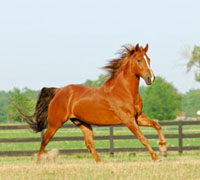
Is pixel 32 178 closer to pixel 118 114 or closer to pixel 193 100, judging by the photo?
pixel 118 114

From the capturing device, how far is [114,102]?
1005cm

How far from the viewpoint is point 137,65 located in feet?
32.1

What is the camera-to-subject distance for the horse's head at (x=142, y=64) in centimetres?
951

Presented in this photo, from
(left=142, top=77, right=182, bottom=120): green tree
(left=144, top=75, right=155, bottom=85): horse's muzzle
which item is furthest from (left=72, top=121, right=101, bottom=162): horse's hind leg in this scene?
(left=142, top=77, right=182, bottom=120): green tree

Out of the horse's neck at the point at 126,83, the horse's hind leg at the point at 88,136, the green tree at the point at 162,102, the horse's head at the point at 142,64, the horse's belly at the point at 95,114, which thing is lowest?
the green tree at the point at 162,102

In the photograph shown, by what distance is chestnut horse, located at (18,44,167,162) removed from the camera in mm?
9727

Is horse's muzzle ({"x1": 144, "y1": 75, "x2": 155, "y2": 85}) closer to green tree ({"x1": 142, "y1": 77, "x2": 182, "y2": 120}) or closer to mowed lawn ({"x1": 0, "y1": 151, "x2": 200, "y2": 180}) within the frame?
mowed lawn ({"x1": 0, "y1": 151, "x2": 200, "y2": 180})

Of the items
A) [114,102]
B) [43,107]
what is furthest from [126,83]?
[43,107]

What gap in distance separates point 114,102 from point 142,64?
101 cm

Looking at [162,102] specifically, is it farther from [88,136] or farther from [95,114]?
[95,114]

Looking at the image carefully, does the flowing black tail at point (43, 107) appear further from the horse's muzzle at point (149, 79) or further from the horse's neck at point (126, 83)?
the horse's muzzle at point (149, 79)

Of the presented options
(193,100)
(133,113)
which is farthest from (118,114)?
(193,100)

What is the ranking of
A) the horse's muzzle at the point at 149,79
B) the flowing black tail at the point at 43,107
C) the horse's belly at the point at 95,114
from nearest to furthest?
the horse's muzzle at the point at 149,79 < the horse's belly at the point at 95,114 < the flowing black tail at the point at 43,107

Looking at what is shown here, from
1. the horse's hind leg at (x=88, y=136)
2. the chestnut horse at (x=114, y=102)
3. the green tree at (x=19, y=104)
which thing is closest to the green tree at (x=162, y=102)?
the green tree at (x=19, y=104)
